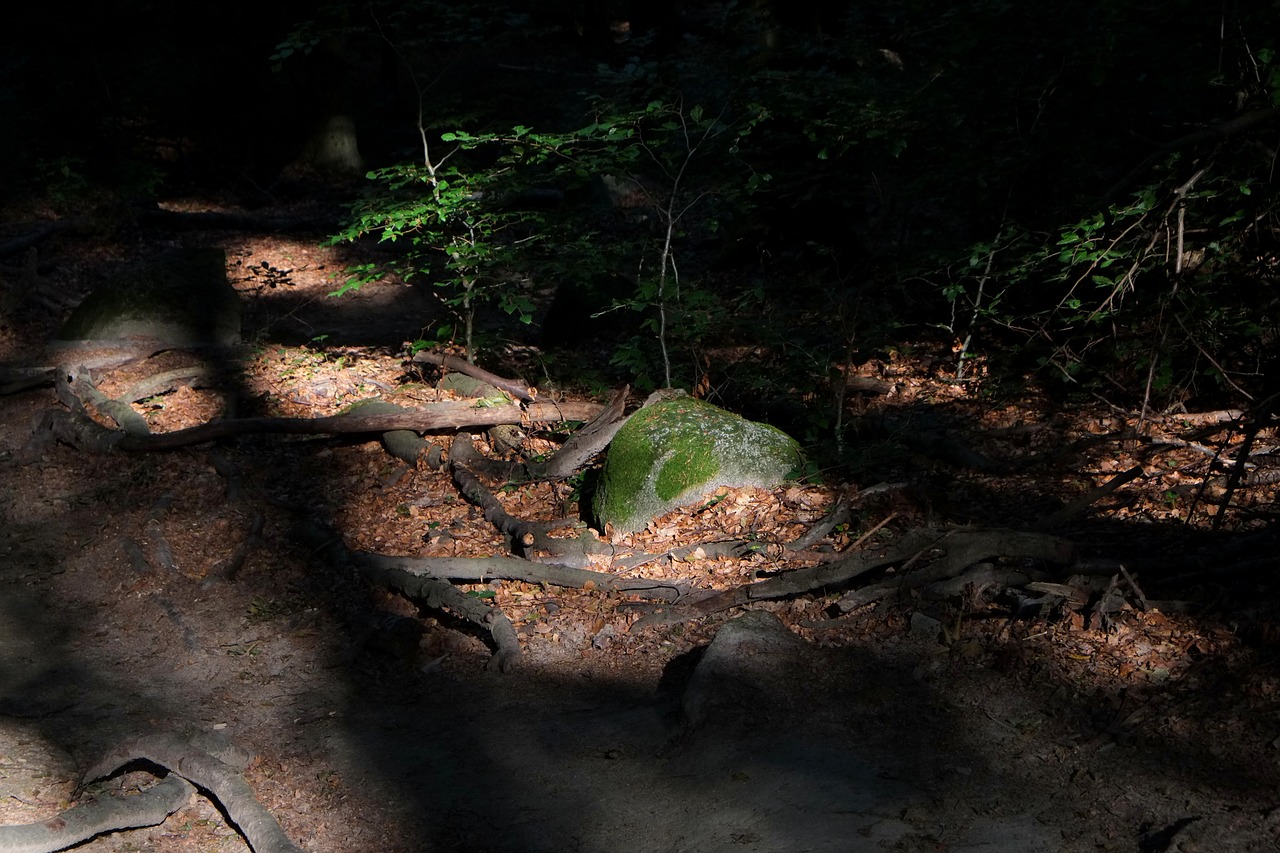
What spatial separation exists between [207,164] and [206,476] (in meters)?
12.9

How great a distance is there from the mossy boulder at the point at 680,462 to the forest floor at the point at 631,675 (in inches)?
6.7

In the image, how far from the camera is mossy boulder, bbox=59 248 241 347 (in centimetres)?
1042

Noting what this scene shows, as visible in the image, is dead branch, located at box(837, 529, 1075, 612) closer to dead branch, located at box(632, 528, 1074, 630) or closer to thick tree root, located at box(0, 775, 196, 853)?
dead branch, located at box(632, 528, 1074, 630)

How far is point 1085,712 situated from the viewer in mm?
4152

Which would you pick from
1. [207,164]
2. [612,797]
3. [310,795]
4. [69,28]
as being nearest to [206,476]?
[310,795]

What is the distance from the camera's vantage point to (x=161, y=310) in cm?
1053

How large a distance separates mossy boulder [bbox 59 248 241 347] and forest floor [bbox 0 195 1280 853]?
6.55 ft

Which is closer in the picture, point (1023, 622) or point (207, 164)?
point (1023, 622)

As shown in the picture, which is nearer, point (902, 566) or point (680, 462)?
point (902, 566)

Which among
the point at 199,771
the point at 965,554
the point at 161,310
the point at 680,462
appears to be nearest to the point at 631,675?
the point at 965,554

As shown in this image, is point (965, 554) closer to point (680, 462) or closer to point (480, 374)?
point (680, 462)

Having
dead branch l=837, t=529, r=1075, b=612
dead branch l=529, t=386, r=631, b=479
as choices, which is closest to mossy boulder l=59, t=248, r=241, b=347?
dead branch l=529, t=386, r=631, b=479

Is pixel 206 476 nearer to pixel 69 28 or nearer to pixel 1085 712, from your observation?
pixel 1085 712

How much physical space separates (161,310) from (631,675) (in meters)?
7.66
